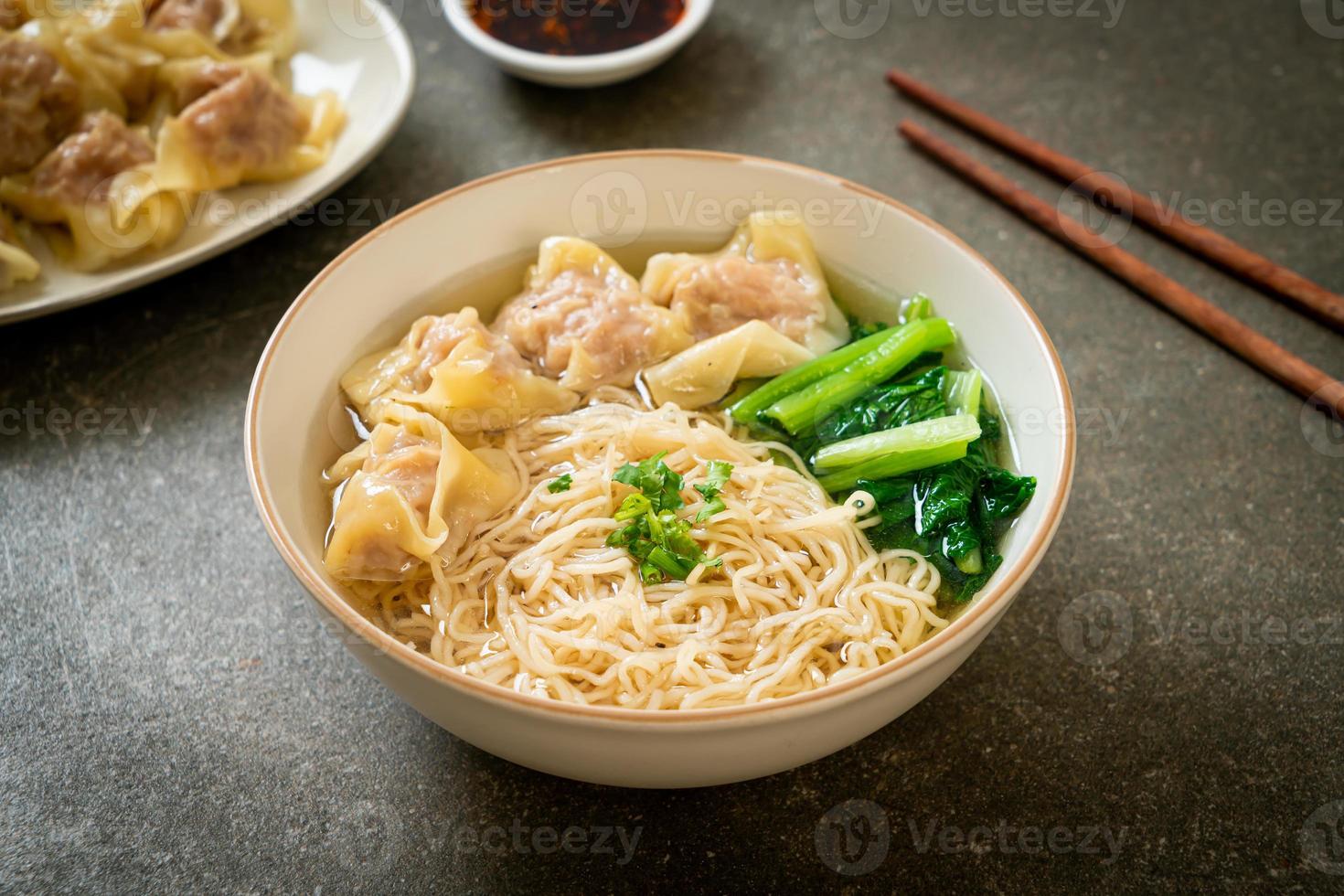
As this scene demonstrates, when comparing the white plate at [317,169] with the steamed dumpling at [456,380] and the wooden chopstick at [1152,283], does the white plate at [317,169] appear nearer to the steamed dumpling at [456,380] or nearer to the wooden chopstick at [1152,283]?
the steamed dumpling at [456,380]

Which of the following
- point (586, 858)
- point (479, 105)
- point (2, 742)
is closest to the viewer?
point (586, 858)

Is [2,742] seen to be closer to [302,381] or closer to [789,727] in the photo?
[302,381]

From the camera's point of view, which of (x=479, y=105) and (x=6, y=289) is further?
(x=479, y=105)

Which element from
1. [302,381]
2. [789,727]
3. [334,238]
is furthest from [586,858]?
[334,238]

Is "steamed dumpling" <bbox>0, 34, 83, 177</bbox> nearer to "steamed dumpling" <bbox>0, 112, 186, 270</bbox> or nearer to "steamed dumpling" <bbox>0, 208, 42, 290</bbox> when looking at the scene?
"steamed dumpling" <bbox>0, 112, 186, 270</bbox>

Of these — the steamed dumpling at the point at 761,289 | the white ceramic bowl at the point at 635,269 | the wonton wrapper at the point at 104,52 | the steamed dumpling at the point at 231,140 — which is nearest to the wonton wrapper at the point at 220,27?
the wonton wrapper at the point at 104,52

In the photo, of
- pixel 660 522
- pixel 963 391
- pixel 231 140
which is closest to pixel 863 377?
pixel 963 391

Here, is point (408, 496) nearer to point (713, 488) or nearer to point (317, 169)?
point (713, 488)
